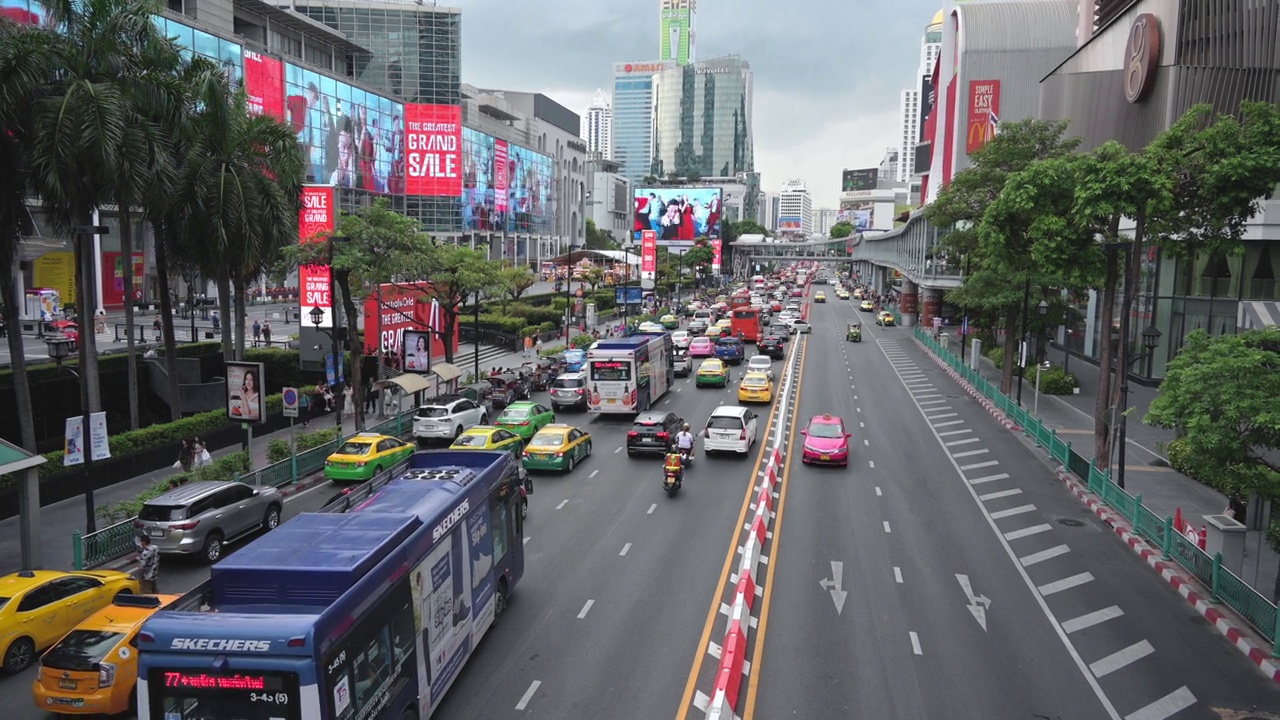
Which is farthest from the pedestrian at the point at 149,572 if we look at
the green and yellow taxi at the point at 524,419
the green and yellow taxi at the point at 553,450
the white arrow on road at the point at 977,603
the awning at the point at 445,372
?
the awning at the point at 445,372

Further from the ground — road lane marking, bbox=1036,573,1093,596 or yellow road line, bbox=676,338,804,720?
yellow road line, bbox=676,338,804,720

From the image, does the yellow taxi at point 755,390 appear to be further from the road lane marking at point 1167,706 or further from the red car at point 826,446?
the road lane marking at point 1167,706

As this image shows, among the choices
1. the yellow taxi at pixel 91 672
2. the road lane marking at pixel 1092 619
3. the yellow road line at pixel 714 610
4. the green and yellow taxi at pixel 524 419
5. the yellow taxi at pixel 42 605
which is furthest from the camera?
the green and yellow taxi at pixel 524 419

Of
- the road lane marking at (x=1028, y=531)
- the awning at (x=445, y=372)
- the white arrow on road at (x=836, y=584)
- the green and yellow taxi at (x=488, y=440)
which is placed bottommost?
the road lane marking at (x=1028, y=531)

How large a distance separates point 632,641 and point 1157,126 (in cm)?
3774

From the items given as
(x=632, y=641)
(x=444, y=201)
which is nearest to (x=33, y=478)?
(x=632, y=641)

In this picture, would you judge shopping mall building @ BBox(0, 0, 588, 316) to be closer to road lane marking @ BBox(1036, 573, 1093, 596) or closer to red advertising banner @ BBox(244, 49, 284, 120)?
red advertising banner @ BBox(244, 49, 284, 120)

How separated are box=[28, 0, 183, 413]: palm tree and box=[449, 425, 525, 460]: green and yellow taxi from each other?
10.0 meters

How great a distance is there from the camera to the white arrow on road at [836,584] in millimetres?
16766

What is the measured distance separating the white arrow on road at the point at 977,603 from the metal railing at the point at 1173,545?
4.50 metres

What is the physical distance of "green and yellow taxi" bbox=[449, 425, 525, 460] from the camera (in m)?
27.0

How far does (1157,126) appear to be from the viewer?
3994cm

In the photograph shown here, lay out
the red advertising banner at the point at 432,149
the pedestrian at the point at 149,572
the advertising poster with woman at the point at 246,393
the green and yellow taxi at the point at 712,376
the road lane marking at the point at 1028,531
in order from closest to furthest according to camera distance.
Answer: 1. the pedestrian at the point at 149,572
2. the road lane marking at the point at 1028,531
3. the advertising poster with woman at the point at 246,393
4. the green and yellow taxi at the point at 712,376
5. the red advertising banner at the point at 432,149

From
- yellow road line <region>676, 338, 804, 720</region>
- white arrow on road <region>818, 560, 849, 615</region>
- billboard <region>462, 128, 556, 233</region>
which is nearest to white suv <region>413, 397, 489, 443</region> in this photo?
yellow road line <region>676, 338, 804, 720</region>
